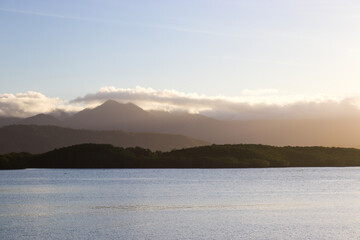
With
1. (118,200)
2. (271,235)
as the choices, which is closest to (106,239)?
(271,235)

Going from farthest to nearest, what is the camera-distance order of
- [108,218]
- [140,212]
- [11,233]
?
[140,212], [108,218], [11,233]

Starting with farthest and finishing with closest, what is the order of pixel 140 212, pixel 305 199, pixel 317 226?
1. pixel 305 199
2. pixel 140 212
3. pixel 317 226

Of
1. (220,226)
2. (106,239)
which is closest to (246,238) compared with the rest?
(220,226)

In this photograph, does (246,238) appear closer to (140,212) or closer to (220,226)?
(220,226)

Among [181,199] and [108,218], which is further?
[181,199]

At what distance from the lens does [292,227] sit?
185ft

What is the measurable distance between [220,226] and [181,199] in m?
33.3

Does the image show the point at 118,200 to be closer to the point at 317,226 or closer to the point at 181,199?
the point at 181,199

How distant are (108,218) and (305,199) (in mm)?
38006

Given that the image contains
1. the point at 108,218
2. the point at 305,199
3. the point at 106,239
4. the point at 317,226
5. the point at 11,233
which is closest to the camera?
the point at 106,239

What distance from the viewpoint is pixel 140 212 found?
2785 inches

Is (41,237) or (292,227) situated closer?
(41,237)

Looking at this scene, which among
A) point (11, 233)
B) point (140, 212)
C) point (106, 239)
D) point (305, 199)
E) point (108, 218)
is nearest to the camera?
point (106, 239)

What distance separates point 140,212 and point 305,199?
31515 millimetres
